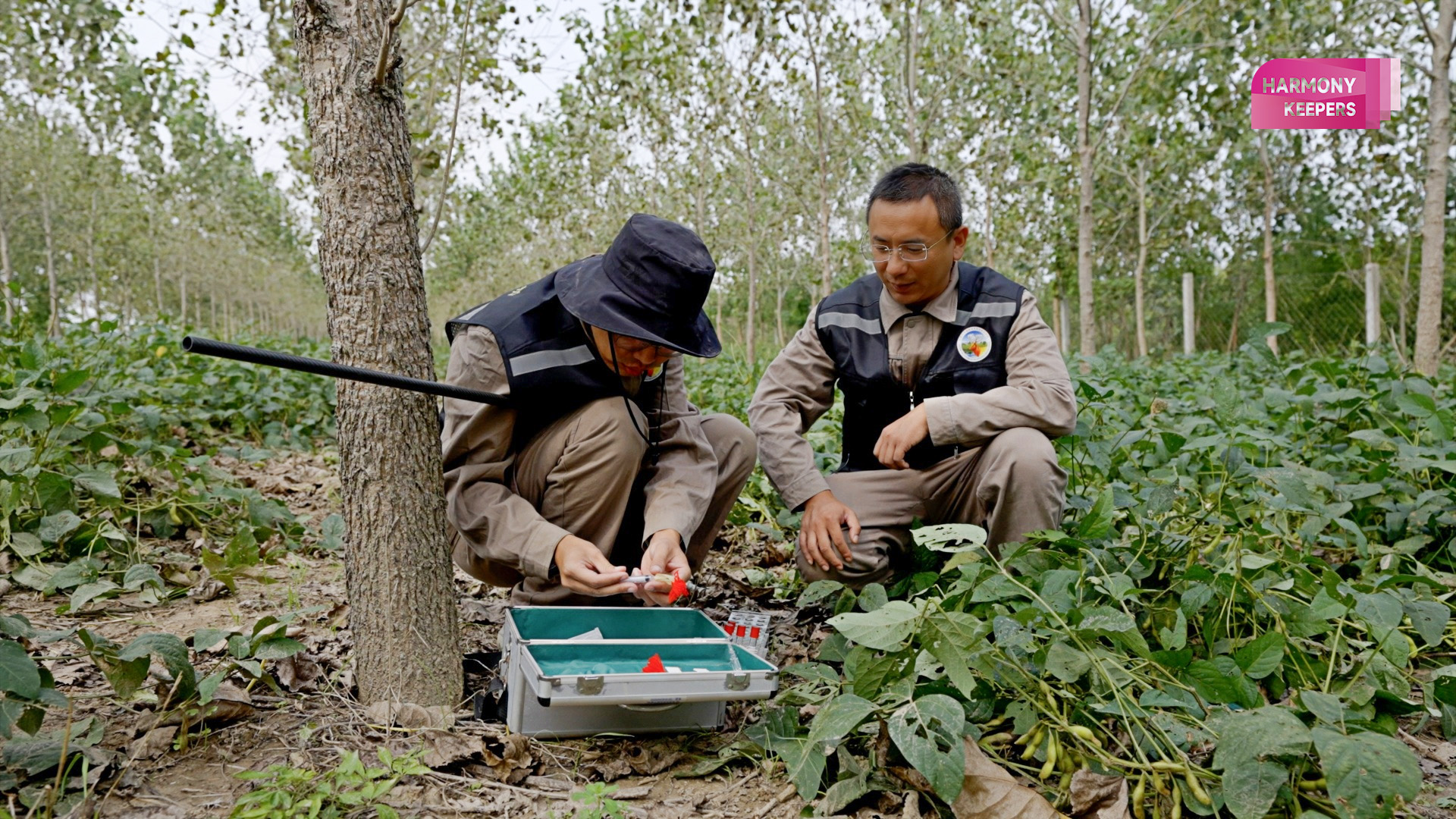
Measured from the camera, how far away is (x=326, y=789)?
147 centimetres

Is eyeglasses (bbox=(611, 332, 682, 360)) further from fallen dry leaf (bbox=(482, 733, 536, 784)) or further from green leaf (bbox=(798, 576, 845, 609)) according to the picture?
fallen dry leaf (bbox=(482, 733, 536, 784))

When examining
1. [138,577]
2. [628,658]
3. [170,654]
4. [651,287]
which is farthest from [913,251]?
[138,577]

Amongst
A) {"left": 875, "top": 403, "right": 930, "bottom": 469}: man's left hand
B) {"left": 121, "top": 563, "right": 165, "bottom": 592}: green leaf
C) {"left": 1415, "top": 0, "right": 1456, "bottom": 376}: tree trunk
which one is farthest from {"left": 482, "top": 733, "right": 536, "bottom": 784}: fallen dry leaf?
{"left": 1415, "top": 0, "right": 1456, "bottom": 376}: tree trunk

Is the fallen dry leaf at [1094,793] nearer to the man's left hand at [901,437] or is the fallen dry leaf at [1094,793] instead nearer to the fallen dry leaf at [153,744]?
the man's left hand at [901,437]

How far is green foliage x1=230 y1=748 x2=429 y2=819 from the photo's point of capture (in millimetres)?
1433

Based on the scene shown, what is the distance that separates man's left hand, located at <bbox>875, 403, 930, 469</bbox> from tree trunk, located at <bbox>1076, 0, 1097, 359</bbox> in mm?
5537

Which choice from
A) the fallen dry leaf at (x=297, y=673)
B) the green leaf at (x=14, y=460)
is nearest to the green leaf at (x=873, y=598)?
the fallen dry leaf at (x=297, y=673)

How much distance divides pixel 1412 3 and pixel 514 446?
633 cm

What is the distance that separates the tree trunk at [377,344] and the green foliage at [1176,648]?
0.77 metres

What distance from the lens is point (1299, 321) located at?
15109 millimetres

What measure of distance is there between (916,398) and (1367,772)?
1.47 meters

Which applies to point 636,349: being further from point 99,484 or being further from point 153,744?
point 99,484

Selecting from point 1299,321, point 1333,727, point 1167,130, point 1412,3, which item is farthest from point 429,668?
point 1299,321

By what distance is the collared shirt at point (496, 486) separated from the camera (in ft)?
6.61
